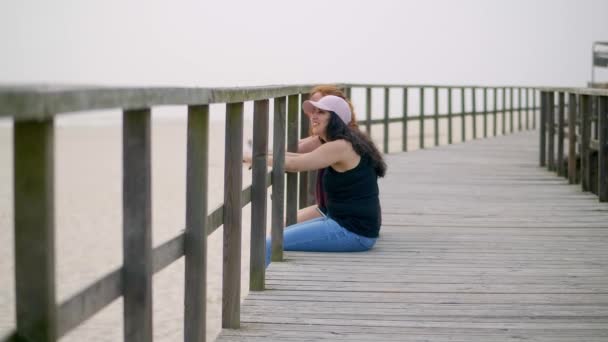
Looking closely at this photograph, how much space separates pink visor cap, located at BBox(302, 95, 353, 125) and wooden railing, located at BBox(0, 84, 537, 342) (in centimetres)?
99

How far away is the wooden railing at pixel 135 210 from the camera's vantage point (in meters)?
1.99

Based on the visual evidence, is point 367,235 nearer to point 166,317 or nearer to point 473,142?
point 166,317

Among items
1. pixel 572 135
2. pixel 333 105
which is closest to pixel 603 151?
pixel 572 135

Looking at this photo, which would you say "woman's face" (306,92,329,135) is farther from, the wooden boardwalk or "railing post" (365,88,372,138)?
"railing post" (365,88,372,138)

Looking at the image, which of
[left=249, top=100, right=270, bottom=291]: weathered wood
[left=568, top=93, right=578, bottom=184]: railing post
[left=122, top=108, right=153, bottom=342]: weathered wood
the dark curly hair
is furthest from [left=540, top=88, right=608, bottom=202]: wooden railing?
[left=122, top=108, right=153, bottom=342]: weathered wood

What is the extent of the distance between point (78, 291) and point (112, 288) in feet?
0.96

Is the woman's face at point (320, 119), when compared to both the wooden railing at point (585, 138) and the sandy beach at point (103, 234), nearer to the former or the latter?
the sandy beach at point (103, 234)

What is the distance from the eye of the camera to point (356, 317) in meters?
4.53

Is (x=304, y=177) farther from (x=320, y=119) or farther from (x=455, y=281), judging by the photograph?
(x=455, y=281)

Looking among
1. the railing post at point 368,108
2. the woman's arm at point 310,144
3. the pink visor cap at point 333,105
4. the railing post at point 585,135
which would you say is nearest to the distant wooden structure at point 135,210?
the pink visor cap at point 333,105

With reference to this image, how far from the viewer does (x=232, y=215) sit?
14.0ft

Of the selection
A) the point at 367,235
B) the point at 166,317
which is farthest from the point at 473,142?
the point at 367,235

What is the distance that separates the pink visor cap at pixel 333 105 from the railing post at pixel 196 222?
2.52 metres

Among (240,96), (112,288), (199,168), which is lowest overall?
(112,288)
